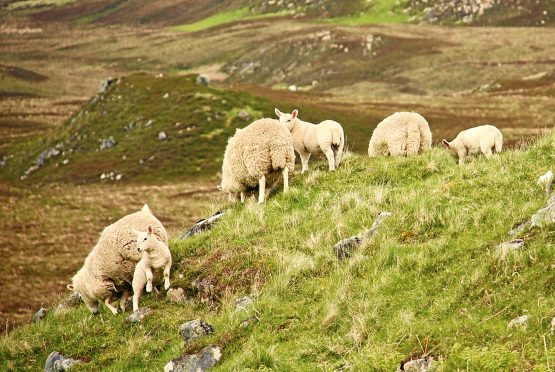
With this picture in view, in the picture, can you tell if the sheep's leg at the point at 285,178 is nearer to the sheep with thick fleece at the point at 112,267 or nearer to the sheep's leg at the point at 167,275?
the sheep with thick fleece at the point at 112,267

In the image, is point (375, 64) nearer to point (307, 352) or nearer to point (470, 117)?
point (470, 117)

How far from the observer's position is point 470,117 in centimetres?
7769

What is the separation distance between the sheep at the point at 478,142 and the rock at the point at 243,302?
9431mm

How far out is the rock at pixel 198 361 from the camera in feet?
29.2

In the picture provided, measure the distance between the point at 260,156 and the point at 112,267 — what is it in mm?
4394

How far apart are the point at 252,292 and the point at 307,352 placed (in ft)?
9.03

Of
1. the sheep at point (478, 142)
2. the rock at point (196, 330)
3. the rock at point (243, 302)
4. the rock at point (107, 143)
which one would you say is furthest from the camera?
the rock at point (107, 143)

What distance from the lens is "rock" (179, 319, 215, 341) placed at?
962cm

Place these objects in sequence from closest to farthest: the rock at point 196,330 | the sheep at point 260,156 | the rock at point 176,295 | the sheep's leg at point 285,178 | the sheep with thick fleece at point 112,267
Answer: the rock at point 196,330 → the rock at point 176,295 → the sheep with thick fleece at point 112,267 → the sheep at point 260,156 → the sheep's leg at point 285,178

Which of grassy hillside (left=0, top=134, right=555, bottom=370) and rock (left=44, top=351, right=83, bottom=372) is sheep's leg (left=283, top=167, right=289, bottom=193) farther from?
rock (left=44, top=351, right=83, bottom=372)

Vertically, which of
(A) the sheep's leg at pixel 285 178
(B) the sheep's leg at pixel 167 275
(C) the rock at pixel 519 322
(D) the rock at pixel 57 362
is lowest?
(D) the rock at pixel 57 362

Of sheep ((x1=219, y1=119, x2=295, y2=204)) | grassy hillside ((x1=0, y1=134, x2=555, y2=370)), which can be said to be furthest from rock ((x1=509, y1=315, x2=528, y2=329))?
sheep ((x1=219, y1=119, x2=295, y2=204))

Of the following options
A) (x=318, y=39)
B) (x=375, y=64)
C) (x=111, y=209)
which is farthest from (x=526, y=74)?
(x=111, y=209)

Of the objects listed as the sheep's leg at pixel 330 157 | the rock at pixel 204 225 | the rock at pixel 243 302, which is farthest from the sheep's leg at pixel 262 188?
the rock at pixel 243 302
